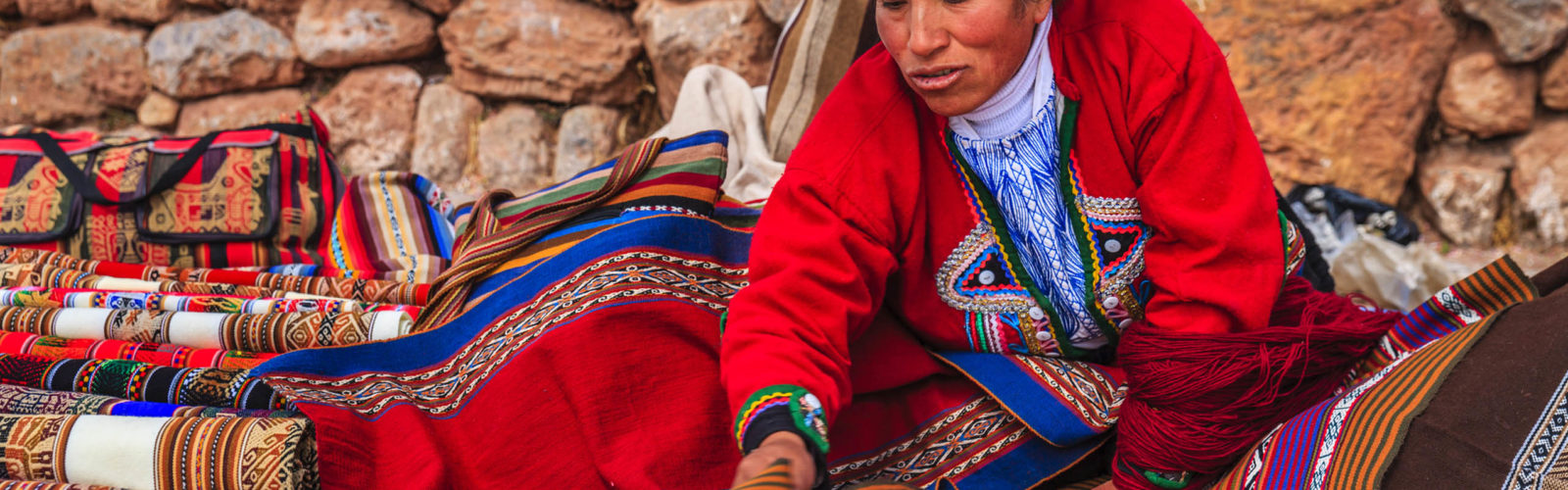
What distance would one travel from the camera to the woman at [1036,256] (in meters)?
1.15

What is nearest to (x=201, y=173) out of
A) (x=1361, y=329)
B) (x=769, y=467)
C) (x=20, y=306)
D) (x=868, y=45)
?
(x=20, y=306)

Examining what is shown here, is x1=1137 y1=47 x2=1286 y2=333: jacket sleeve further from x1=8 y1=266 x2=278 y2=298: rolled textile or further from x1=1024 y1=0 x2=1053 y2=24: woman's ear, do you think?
x1=8 y1=266 x2=278 y2=298: rolled textile

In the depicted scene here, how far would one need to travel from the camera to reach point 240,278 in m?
1.97

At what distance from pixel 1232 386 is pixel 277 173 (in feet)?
6.23

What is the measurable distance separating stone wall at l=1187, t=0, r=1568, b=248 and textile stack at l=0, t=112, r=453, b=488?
2.14 metres

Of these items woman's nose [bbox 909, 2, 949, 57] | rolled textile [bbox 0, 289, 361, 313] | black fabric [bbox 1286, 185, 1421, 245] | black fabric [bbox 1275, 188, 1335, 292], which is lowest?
black fabric [bbox 1286, 185, 1421, 245]

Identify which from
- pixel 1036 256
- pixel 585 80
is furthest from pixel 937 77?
pixel 585 80

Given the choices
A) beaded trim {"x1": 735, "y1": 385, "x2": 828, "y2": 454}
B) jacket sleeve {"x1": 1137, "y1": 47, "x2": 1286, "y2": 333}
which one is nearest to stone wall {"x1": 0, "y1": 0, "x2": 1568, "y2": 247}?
jacket sleeve {"x1": 1137, "y1": 47, "x2": 1286, "y2": 333}

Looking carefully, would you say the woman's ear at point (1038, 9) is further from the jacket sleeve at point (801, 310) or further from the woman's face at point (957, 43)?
the jacket sleeve at point (801, 310)

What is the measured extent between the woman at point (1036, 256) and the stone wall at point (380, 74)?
1.93 meters

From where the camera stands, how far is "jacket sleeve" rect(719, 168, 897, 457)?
1.03m

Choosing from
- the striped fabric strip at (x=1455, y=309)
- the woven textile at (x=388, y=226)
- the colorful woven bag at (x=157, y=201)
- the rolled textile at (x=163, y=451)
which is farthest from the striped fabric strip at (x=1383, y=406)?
the colorful woven bag at (x=157, y=201)

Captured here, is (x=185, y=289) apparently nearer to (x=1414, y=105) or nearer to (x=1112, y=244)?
(x=1112, y=244)

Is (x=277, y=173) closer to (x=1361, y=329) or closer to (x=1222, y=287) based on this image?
(x=1222, y=287)
